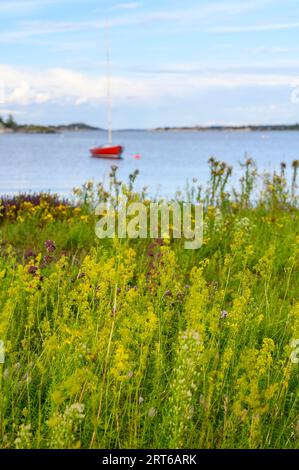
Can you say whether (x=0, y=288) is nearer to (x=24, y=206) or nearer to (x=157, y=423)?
(x=157, y=423)

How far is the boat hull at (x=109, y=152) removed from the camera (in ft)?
199

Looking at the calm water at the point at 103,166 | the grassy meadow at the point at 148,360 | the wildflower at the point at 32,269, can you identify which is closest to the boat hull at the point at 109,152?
the calm water at the point at 103,166

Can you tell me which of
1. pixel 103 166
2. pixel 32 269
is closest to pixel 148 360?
pixel 32 269

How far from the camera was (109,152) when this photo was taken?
206ft

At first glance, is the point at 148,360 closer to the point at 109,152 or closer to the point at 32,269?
the point at 32,269

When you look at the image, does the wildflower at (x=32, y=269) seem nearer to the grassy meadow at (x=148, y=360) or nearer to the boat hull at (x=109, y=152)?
the grassy meadow at (x=148, y=360)

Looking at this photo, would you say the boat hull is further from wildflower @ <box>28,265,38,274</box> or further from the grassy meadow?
wildflower @ <box>28,265,38,274</box>

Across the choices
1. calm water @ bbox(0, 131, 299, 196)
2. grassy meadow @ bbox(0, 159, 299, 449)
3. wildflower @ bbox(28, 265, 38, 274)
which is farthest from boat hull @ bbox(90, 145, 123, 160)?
wildflower @ bbox(28, 265, 38, 274)

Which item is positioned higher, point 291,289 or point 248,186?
point 248,186

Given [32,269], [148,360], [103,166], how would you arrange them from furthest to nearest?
[103,166] → [32,269] → [148,360]

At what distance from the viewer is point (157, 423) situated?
12.7 feet

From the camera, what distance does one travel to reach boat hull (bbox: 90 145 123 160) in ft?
199
